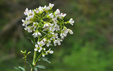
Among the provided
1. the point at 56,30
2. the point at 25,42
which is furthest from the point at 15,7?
the point at 56,30

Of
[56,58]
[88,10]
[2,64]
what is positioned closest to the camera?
[2,64]

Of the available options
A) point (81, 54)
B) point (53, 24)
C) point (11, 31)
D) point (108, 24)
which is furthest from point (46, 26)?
point (108, 24)

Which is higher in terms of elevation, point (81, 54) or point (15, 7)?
point (15, 7)

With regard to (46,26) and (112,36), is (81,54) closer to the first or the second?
(112,36)

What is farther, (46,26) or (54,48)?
(54,48)

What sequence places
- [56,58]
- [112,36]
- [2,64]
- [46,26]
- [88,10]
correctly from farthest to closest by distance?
[112,36]
[88,10]
[56,58]
[2,64]
[46,26]

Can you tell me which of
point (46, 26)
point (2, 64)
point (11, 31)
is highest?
point (11, 31)
